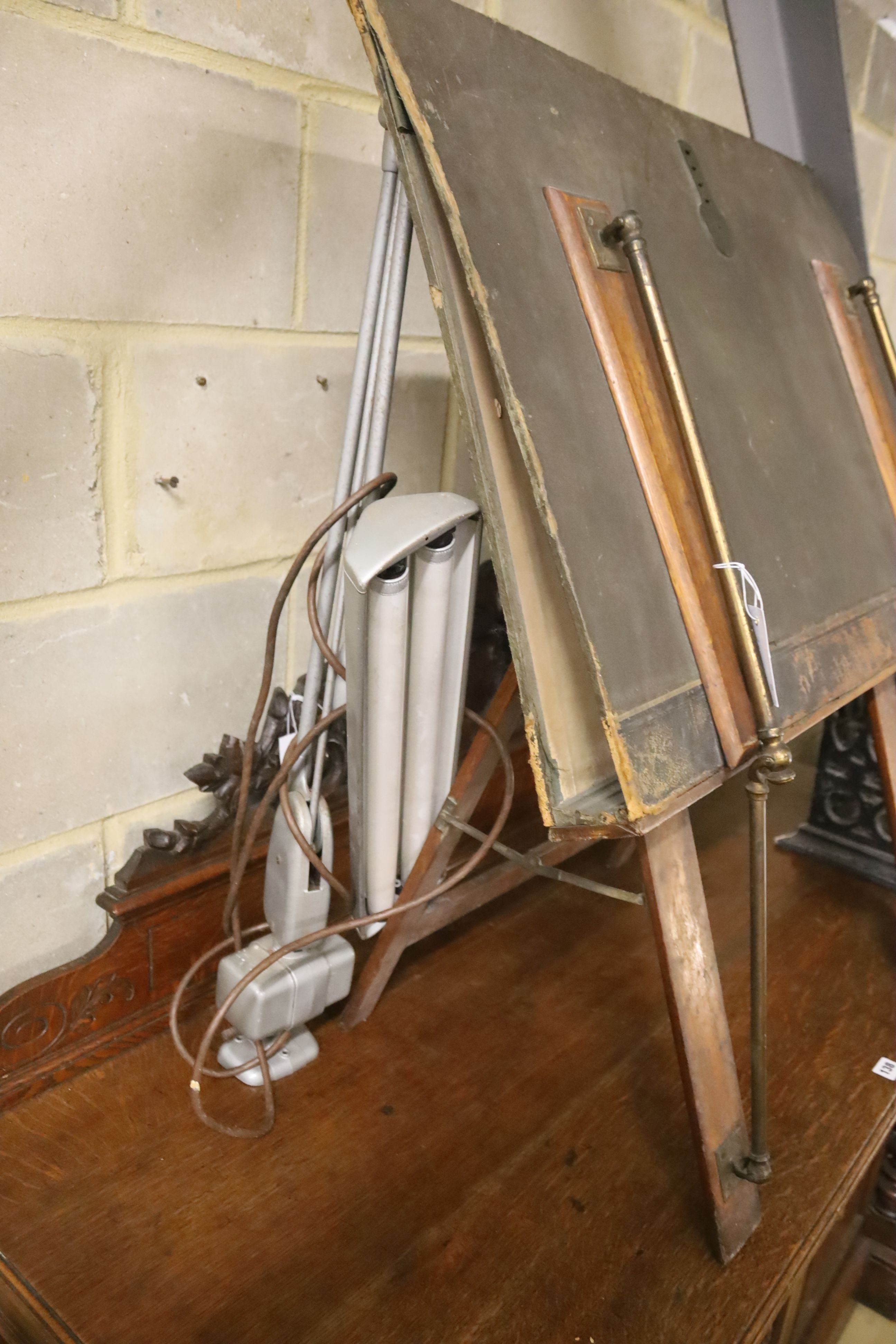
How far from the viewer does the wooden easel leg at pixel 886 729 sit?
1.22 m

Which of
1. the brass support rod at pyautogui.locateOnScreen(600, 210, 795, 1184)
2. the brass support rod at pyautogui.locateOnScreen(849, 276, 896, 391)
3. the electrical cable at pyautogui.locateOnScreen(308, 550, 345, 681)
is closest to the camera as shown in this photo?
the brass support rod at pyautogui.locateOnScreen(600, 210, 795, 1184)

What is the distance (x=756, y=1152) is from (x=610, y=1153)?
16 centimetres

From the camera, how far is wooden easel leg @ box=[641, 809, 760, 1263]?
0.79 m

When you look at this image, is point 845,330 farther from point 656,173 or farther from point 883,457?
point 656,173

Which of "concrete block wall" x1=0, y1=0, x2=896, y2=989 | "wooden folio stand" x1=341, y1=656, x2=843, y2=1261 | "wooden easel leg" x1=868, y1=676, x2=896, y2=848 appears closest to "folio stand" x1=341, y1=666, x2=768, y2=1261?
"wooden folio stand" x1=341, y1=656, x2=843, y2=1261

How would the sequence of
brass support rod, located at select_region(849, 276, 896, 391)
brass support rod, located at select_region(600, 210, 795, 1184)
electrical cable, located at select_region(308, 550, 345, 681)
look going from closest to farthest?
brass support rod, located at select_region(600, 210, 795, 1184)
electrical cable, located at select_region(308, 550, 345, 681)
brass support rod, located at select_region(849, 276, 896, 391)

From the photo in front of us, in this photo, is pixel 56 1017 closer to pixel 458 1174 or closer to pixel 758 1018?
pixel 458 1174

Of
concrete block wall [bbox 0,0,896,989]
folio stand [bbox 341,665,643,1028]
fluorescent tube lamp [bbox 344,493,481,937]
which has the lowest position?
folio stand [bbox 341,665,643,1028]

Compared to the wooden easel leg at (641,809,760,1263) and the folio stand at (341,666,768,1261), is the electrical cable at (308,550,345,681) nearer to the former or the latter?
the folio stand at (341,666,768,1261)

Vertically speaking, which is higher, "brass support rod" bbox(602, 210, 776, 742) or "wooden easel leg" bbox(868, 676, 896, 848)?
"brass support rod" bbox(602, 210, 776, 742)

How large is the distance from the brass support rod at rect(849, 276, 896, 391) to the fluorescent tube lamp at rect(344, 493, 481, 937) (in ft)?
2.02

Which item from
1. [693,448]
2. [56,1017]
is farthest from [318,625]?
[56,1017]

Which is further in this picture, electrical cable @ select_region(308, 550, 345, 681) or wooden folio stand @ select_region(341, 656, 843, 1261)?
electrical cable @ select_region(308, 550, 345, 681)

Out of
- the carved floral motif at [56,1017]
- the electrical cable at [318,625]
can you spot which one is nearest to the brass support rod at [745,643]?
the electrical cable at [318,625]
